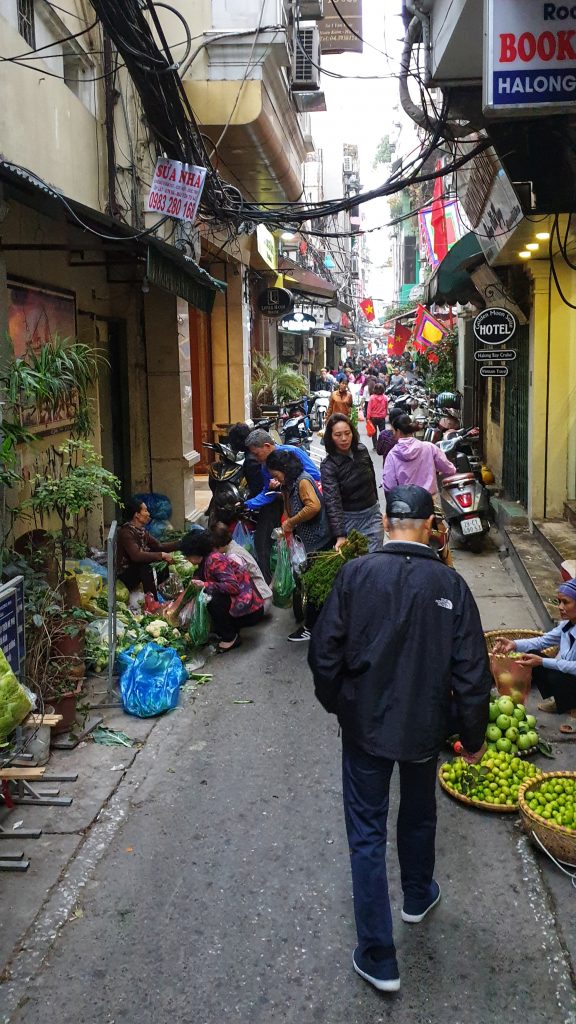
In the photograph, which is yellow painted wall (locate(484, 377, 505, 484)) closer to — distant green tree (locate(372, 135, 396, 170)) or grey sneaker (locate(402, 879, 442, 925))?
grey sneaker (locate(402, 879, 442, 925))

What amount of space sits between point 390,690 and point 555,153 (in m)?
5.10

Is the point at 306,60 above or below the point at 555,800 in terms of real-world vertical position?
above

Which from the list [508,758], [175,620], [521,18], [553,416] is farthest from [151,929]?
[553,416]

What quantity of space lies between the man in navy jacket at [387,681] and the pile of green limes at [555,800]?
1.06 m

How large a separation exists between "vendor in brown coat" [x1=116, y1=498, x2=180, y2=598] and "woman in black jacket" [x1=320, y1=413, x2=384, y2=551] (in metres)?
1.64

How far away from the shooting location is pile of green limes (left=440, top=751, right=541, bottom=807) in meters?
4.61

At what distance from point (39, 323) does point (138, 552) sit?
83.7 inches

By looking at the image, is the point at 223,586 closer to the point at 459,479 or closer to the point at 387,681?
the point at 387,681

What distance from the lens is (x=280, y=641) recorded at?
762 cm

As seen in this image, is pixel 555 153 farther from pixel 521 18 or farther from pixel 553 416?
pixel 553 416

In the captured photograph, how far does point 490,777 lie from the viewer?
472 cm

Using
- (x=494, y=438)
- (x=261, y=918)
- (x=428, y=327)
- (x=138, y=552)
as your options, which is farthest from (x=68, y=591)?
(x=428, y=327)

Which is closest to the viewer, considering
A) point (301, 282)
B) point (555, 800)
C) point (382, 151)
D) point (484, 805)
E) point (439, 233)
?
point (555, 800)

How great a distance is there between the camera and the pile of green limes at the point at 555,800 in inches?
162
